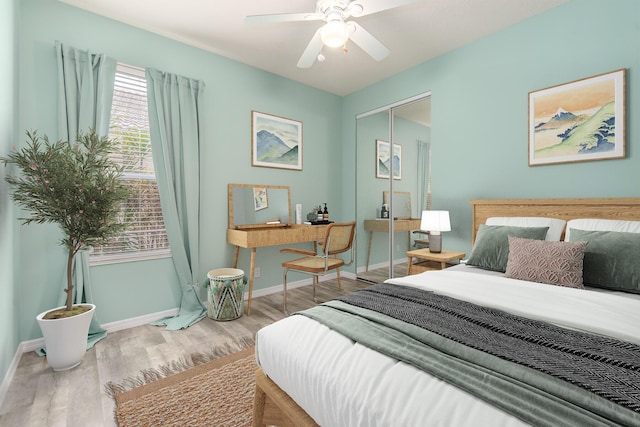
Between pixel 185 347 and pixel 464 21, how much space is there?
3730mm

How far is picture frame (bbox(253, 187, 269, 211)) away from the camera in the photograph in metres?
3.58

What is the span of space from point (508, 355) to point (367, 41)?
2.27 meters

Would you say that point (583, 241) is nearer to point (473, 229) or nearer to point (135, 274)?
point (473, 229)

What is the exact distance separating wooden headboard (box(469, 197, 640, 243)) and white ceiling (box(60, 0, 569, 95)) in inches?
65.3

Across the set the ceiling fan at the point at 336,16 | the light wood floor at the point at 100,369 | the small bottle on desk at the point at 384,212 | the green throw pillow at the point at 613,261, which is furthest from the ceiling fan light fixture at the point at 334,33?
the light wood floor at the point at 100,369

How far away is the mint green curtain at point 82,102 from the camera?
2.36 metres

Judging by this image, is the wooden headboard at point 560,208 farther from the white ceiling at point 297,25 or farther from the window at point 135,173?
the window at point 135,173

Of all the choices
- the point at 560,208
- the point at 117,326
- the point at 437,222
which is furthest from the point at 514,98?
the point at 117,326

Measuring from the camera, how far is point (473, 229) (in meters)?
2.96

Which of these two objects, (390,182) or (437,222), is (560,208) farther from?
(390,182)

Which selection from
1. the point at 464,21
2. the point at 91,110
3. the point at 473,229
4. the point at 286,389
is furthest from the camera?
the point at 473,229

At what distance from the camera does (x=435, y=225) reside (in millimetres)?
2971

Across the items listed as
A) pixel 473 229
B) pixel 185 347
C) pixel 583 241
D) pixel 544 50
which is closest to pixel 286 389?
pixel 185 347

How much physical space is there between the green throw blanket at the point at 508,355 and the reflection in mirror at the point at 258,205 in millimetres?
2264
